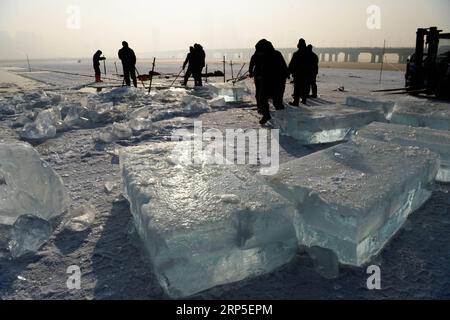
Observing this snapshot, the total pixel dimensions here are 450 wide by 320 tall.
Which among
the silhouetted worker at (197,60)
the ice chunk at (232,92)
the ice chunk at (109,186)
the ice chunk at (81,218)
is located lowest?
the ice chunk at (81,218)

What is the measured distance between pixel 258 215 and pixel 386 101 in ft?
16.0

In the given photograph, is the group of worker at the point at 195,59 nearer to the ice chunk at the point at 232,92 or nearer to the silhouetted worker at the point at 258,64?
the ice chunk at the point at 232,92

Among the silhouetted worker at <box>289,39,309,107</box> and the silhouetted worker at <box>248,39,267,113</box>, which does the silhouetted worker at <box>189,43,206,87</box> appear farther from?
the silhouetted worker at <box>248,39,267,113</box>

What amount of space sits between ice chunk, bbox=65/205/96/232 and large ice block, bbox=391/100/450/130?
4488 millimetres

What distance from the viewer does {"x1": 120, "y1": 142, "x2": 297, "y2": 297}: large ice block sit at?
65.6 inches

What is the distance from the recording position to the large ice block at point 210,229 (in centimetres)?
167

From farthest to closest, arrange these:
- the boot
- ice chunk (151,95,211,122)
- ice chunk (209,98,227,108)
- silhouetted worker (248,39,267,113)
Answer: ice chunk (209,98,227,108)
ice chunk (151,95,211,122)
silhouetted worker (248,39,267,113)
the boot

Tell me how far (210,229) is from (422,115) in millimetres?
4137

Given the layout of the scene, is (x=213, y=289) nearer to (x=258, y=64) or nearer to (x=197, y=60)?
(x=258, y=64)

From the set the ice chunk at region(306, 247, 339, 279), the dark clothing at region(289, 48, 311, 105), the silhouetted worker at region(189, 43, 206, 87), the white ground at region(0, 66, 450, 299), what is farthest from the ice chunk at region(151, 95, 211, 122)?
the ice chunk at region(306, 247, 339, 279)

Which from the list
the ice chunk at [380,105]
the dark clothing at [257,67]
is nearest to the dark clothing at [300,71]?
the dark clothing at [257,67]

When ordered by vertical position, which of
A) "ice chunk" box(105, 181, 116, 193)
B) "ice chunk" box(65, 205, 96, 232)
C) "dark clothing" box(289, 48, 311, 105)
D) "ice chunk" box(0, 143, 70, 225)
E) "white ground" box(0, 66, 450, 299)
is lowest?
"white ground" box(0, 66, 450, 299)

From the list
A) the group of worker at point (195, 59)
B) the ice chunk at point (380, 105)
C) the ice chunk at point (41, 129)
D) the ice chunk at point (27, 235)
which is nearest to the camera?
the ice chunk at point (27, 235)

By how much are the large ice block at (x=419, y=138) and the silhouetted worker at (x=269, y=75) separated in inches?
113
